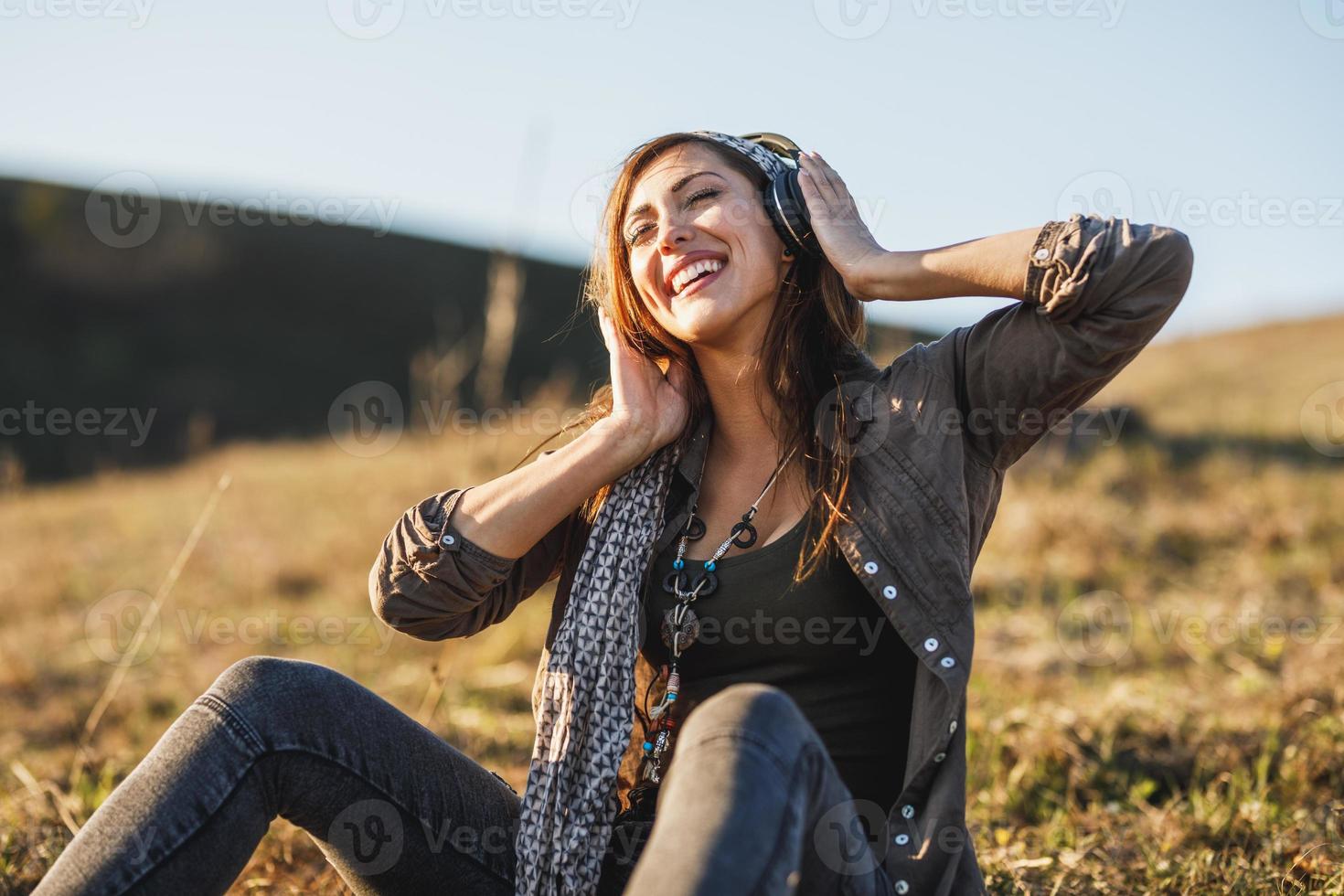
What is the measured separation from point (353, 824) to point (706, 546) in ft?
3.03

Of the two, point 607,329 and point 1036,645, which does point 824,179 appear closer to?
point 607,329

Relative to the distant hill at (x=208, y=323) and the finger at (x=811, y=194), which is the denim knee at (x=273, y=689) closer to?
the finger at (x=811, y=194)

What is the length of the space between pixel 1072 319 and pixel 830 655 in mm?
797

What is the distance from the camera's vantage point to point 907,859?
6.52ft

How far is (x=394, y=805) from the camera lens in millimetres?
2174

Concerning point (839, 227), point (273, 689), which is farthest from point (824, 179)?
point (273, 689)

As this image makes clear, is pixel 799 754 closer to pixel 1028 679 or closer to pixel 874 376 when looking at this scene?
pixel 874 376

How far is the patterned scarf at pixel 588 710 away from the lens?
2217mm

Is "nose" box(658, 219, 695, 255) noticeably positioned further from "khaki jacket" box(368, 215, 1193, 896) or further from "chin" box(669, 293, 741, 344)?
"khaki jacket" box(368, 215, 1193, 896)

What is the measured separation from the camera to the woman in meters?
1.93

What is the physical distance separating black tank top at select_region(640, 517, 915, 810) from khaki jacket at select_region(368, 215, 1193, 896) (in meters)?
0.11

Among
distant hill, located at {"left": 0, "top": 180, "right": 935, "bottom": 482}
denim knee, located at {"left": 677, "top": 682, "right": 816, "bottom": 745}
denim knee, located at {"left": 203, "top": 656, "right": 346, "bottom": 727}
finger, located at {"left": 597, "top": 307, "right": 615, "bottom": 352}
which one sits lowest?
distant hill, located at {"left": 0, "top": 180, "right": 935, "bottom": 482}

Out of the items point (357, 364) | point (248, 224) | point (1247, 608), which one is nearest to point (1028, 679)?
point (1247, 608)

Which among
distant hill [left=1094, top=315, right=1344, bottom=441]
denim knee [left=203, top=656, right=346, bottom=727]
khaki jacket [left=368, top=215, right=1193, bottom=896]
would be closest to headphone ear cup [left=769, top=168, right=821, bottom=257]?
khaki jacket [left=368, top=215, right=1193, bottom=896]
